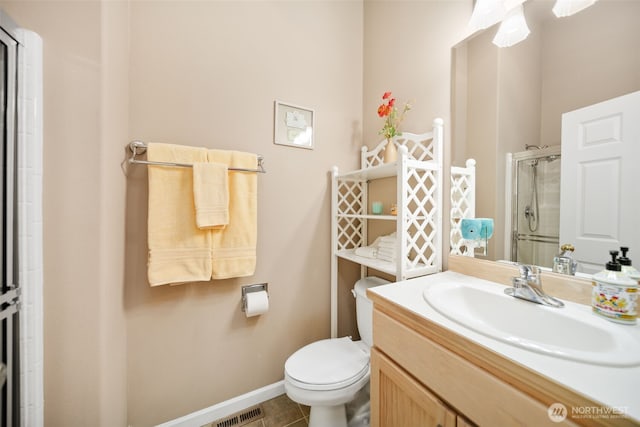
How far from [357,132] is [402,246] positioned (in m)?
1.01

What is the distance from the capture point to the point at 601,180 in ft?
2.33

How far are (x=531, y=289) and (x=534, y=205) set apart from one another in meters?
0.33

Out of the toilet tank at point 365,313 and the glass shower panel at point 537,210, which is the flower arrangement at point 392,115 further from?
the toilet tank at point 365,313

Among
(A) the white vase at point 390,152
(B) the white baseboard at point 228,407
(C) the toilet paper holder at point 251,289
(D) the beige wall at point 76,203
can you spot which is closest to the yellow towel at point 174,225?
(D) the beige wall at point 76,203

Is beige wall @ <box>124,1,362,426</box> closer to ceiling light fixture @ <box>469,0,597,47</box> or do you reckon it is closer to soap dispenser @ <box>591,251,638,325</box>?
ceiling light fixture @ <box>469,0,597,47</box>

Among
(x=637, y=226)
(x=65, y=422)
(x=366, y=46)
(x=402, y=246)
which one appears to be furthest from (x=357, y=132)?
(x=65, y=422)

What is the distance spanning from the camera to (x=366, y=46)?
1.68 metres

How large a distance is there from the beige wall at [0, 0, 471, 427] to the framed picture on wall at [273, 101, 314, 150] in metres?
0.05

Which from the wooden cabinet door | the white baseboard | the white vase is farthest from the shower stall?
the white baseboard

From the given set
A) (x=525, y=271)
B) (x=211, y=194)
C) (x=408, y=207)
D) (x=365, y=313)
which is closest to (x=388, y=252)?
(x=408, y=207)

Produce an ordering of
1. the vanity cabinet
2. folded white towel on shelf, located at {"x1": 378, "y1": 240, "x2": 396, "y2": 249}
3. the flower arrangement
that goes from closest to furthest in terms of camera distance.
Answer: the vanity cabinet < folded white towel on shelf, located at {"x1": 378, "y1": 240, "x2": 396, "y2": 249} < the flower arrangement

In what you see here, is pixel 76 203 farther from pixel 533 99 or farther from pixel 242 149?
pixel 533 99

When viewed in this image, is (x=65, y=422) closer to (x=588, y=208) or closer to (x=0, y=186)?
(x=0, y=186)

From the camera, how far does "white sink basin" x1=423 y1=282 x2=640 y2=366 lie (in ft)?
1.57
